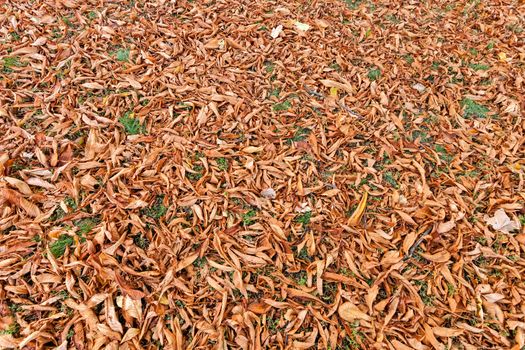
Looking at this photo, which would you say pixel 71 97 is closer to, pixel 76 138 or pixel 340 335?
pixel 76 138

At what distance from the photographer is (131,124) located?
3365 millimetres

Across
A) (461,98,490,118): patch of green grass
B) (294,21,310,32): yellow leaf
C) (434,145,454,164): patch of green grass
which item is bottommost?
(434,145,454,164): patch of green grass

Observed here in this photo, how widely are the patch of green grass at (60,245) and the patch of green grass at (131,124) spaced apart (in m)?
0.97

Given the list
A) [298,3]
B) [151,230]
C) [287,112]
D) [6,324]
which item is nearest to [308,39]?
[298,3]

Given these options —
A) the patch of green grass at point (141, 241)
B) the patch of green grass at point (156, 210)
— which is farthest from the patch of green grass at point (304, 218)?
the patch of green grass at point (141, 241)

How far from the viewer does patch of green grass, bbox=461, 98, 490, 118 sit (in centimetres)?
376

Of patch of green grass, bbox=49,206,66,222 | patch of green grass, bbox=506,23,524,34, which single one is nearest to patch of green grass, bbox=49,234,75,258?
patch of green grass, bbox=49,206,66,222

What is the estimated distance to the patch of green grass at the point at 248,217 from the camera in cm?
288

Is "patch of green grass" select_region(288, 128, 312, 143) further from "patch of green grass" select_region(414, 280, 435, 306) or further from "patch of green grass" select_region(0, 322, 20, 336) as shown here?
"patch of green grass" select_region(0, 322, 20, 336)

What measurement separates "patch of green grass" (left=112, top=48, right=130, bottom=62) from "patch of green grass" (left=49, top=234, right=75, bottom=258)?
184 cm

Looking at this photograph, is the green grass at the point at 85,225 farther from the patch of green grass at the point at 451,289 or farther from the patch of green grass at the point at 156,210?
the patch of green grass at the point at 451,289

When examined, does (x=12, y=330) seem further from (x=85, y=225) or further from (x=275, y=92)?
(x=275, y=92)

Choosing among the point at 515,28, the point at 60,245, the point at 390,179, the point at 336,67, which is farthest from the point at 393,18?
the point at 60,245

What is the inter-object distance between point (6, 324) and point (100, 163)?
1.19 meters
